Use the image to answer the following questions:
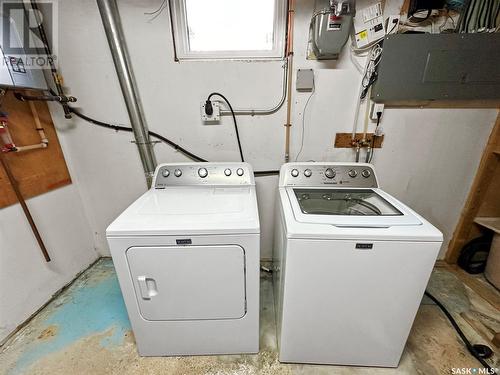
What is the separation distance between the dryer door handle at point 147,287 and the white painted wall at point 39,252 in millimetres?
1071

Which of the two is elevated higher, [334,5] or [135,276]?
[334,5]

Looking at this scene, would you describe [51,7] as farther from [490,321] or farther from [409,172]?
[490,321]

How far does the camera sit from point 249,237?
3.34 ft

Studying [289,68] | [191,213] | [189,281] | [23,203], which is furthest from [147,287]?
[289,68]

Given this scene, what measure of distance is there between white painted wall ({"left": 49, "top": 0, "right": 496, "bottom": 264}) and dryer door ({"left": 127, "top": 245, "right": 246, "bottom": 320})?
Result: 97 centimetres

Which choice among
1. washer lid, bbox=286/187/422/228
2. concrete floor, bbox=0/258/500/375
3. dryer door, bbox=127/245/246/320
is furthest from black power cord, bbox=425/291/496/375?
dryer door, bbox=127/245/246/320

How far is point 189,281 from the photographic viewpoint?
1104 mm

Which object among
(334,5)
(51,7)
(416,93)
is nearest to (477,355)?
(416,93)

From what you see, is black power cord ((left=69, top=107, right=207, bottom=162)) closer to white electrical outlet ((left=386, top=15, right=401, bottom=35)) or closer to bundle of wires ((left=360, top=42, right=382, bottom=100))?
bundle of wires ((left=360, top=42, right=382, bottom=100))

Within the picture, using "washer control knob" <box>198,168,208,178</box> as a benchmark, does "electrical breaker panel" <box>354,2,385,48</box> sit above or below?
above

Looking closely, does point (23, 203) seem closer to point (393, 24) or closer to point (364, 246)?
point (364, 246)

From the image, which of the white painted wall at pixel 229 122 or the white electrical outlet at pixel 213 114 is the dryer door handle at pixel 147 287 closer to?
A: the white painted wall at pixel 229 122

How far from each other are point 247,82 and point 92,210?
6.03 feet

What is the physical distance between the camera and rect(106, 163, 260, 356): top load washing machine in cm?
102
